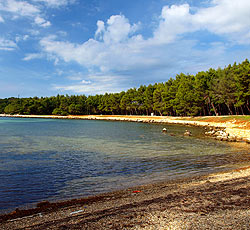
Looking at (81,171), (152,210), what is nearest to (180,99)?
(81,171)

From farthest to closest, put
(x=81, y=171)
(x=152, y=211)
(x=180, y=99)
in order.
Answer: (x=180, y=99) → (x=81, y=171) → (x=152, y=211)

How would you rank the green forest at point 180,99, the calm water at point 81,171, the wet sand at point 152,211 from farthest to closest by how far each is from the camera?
the green forest at point 180,99 → the calm water at point 81,171 → the wet sand at point 152,211

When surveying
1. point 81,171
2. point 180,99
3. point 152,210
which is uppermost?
point 180,99

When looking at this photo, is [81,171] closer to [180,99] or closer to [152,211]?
[152,211]

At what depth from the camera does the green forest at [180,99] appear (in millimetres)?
63531

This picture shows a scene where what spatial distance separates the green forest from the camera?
208 ft

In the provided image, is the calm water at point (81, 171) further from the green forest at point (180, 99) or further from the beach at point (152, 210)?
the green forest at point (180, 99)

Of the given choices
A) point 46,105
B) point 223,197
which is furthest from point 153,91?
point 223,197

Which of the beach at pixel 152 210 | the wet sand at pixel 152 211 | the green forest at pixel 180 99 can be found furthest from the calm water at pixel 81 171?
the green forest at pixel 180 99

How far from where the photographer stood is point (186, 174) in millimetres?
13984

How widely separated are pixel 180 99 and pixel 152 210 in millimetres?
76783

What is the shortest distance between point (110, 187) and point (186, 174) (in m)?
5.51

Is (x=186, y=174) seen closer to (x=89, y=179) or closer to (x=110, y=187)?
(x=110, y=187)

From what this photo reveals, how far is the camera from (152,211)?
296 inches
